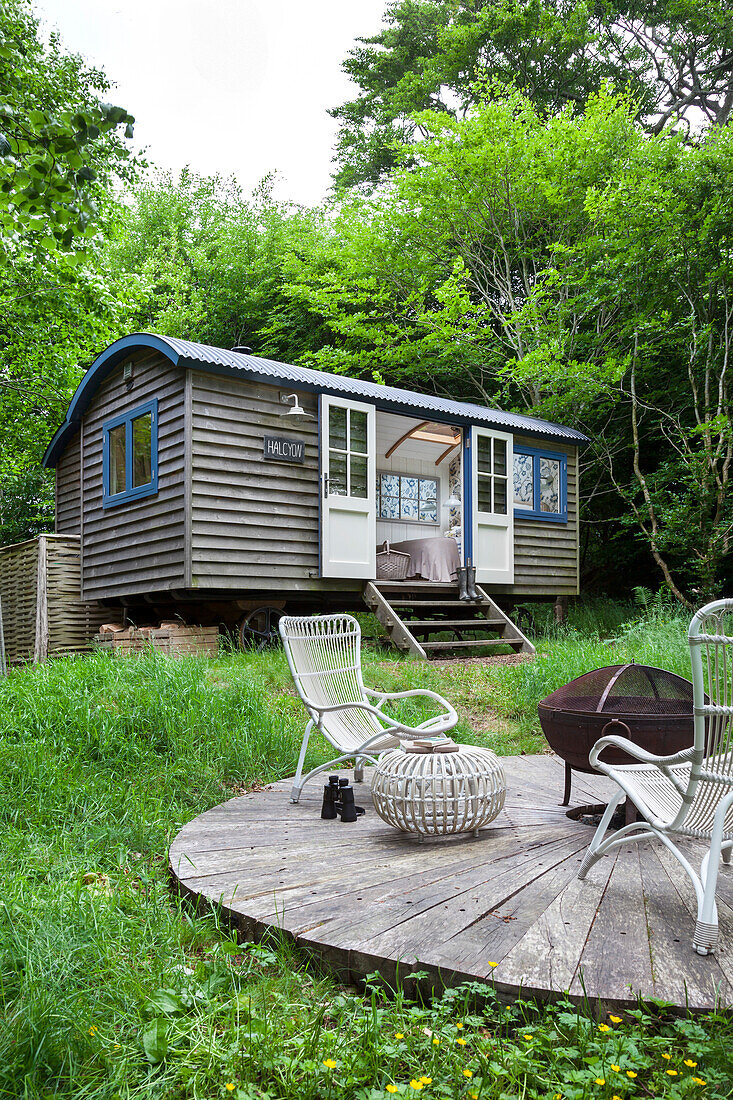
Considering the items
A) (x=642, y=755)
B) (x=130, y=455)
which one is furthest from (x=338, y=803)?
(x=130, y=455)

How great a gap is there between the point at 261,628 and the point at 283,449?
2.03 metres

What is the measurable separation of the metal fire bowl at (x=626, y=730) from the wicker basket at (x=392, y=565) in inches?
262

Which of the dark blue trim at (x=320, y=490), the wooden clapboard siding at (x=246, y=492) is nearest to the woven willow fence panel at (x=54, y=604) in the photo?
the wooden clapboard siding at (x=246, y=492)

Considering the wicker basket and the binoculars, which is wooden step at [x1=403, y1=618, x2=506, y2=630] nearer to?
Result: the wicker basket

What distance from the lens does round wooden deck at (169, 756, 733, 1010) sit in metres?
1.79

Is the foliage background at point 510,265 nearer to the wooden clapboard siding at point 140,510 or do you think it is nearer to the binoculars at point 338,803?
the wooden clapboard siding at point 140,510

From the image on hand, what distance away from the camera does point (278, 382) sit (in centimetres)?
766

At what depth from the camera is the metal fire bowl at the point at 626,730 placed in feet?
9.37

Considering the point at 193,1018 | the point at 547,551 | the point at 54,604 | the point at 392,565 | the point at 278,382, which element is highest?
the point at 278,382

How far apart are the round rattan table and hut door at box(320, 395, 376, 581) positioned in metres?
5.21

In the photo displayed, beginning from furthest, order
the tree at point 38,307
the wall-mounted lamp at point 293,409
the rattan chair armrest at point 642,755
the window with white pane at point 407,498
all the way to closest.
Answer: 1. the window with white pane at point 407,498
2. the tree at point 38,307
3. the wall-mounted lamp at point 293,409
4. the rattan chair armrest at point 642,755

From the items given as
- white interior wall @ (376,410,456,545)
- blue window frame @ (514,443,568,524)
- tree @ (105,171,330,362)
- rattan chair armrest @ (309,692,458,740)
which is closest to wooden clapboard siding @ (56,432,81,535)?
white interior wall @ (376,410,456,545)

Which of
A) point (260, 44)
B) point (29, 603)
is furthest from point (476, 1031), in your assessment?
point (260, 44)

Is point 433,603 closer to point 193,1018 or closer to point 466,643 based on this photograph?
point 466,643
